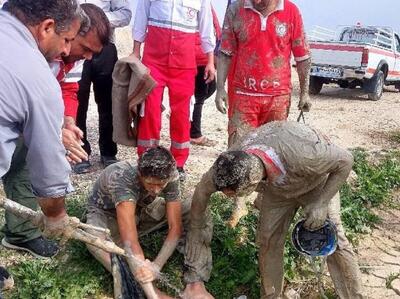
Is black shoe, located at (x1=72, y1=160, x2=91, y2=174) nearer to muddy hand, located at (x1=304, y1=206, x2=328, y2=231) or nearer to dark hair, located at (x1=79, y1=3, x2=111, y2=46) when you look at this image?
dark hair, located at (x1=79, y1=3, x2=111, y2=46)

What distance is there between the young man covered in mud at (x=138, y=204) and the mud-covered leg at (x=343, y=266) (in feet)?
3.32

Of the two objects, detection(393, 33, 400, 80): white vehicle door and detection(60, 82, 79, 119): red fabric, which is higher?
detection(60, 82, 79, 119): red fabric

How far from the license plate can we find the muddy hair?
30.0 ft

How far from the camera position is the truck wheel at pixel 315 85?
12141mm

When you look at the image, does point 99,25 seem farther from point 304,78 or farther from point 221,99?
point 304,78

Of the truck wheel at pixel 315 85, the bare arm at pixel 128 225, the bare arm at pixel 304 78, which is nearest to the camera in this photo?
the bare arm at pixel 128 225

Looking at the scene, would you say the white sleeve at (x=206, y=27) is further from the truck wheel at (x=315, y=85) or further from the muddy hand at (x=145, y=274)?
the truck wheel at (x=315, y=85)

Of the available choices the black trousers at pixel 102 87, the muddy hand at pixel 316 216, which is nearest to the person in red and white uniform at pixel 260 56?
the black trousers at pixel 102 87

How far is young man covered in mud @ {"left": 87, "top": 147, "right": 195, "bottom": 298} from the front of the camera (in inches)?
126

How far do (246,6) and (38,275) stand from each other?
2.45 m


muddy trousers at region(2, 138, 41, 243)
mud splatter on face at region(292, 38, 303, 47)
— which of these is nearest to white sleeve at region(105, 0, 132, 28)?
mud splatter on face at region(292, 38, 303, 47)

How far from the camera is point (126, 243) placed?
10.8ft

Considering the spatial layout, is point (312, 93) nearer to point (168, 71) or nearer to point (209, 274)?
point (168, 71)

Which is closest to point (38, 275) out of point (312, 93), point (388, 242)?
point (388, 242)
